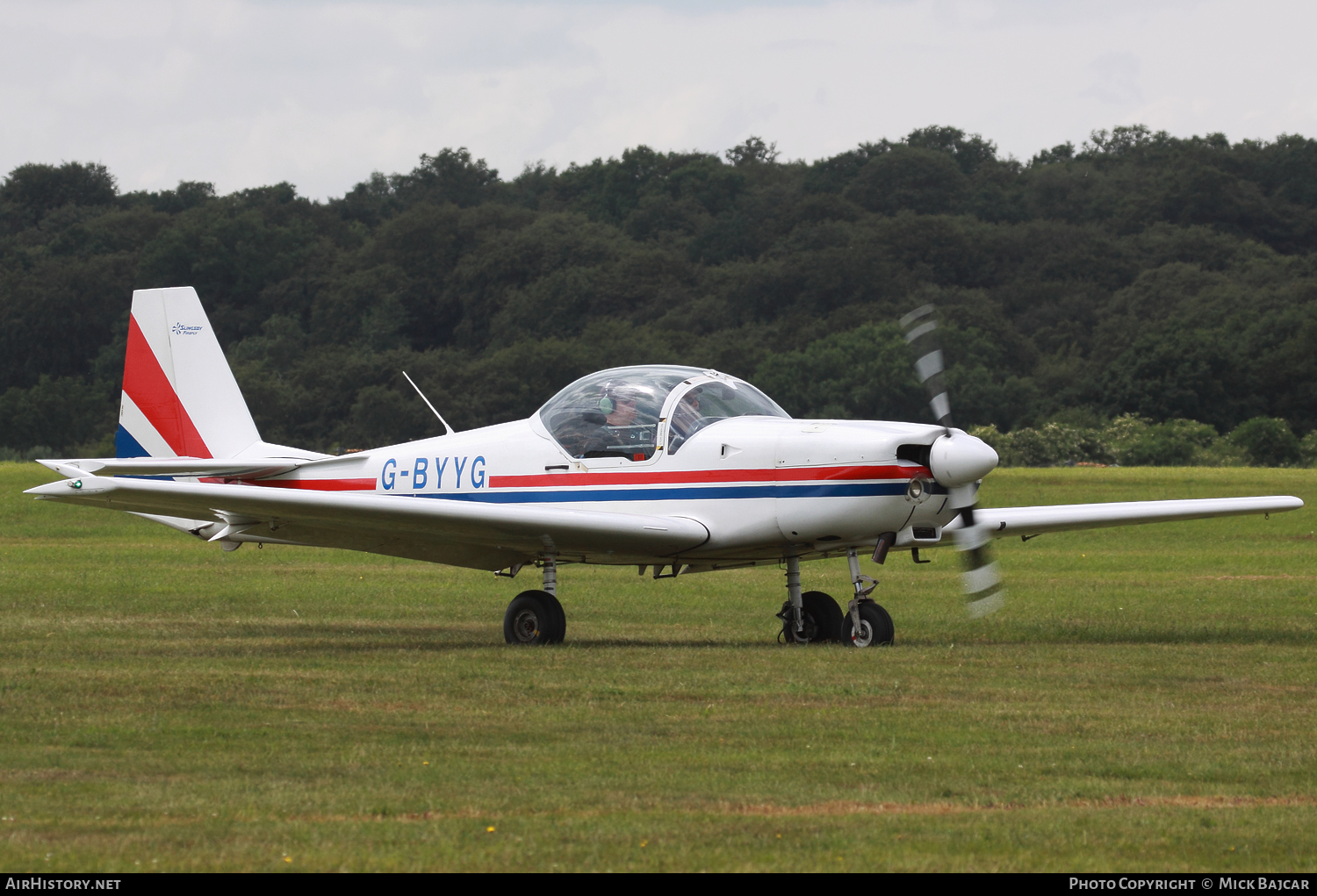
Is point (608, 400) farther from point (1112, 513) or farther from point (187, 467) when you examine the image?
point (1112, 513)

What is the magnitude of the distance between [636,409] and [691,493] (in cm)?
84

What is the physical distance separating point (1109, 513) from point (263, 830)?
9.94m

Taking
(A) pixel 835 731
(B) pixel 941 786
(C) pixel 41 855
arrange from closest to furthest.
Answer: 1. (C) pixel 41 855
2. (B) pixel 941 786
3. (A) pixel 835 731

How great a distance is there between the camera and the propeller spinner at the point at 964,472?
1225 cm

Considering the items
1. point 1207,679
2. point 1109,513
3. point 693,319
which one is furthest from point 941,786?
point 693,319

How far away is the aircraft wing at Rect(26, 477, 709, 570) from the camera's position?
1195 centimetres

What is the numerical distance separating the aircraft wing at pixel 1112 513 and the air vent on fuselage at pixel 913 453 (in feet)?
6.51

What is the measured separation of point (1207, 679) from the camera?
35.8 feet

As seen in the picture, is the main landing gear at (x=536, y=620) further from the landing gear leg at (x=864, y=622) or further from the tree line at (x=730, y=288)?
the tree line at (x=730, y=288)

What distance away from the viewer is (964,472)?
12.2 metres

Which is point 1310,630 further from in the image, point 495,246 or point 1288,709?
point 495,246

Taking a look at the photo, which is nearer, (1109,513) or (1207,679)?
(1207,679)

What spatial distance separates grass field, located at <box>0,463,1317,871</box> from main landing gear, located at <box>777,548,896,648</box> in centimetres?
29
